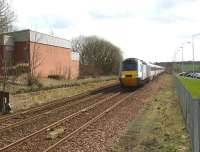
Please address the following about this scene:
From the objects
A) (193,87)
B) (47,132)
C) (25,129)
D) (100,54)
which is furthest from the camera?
(100,54)

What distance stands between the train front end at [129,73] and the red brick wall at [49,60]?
12835mm

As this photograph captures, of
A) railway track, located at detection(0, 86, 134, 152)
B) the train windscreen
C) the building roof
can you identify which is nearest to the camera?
railway track, located at detection(0, 86, 134, 152)

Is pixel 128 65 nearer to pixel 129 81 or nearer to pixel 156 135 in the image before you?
pixel 129 81

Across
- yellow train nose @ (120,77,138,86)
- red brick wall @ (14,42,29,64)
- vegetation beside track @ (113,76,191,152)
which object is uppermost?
red brick wall @ (14,42,29,64)

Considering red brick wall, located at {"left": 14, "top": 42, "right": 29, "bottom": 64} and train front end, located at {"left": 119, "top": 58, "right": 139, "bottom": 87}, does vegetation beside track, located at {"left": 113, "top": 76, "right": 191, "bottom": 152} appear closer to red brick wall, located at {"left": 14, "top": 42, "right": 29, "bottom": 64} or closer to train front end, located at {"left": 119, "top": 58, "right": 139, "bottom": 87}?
train front end, located at {"left": 119, "top": 58, "right": 139, "bottom": 87}

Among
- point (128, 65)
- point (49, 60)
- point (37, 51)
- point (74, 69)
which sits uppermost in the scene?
point (37, 51)

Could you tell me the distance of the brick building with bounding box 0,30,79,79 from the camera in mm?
45031

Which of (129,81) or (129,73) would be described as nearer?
(129,73)

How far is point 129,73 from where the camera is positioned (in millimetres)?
35438

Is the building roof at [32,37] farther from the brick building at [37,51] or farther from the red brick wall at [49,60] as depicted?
the red brick wall at [49,60]

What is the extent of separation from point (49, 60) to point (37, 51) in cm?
459

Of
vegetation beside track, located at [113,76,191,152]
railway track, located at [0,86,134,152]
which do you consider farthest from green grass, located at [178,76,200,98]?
railway track, located at [0,86,134,152]

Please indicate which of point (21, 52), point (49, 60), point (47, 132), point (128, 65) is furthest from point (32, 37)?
point (47, 132)

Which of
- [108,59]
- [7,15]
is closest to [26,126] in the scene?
[7,15]
